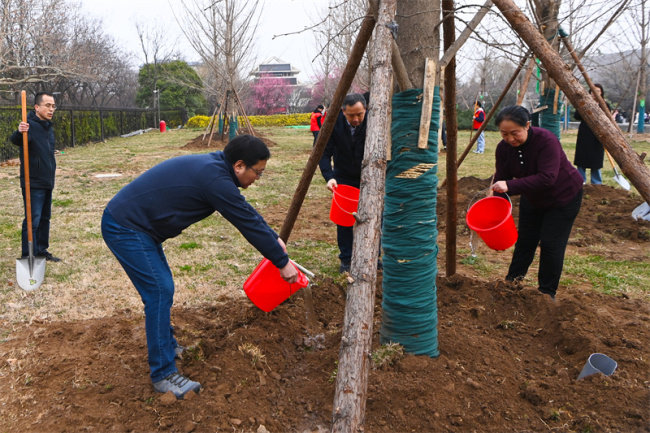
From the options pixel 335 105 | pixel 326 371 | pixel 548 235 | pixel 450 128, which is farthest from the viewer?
pixel 548 235

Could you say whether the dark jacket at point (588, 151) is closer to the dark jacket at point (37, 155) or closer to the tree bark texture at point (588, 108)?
the tree bark texture at point (588, 108)

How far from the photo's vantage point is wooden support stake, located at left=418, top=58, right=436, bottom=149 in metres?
2.76

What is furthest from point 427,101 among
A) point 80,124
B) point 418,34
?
point 80,124

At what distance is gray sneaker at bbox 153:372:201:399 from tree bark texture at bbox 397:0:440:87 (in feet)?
6.81

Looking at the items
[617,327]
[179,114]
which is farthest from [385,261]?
[179,114]

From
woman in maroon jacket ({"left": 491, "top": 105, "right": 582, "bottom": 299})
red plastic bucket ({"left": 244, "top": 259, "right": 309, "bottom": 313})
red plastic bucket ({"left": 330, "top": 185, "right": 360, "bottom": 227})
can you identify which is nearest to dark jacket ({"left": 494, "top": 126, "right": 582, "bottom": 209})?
woman in maroon jacket ({"left": 491, "top": 105, "right": 582, "bottom": 299})

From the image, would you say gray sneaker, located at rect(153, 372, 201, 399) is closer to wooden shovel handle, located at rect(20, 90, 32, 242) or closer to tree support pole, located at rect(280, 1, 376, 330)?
tree support pole, located at rect(280, 1, 376, 330)

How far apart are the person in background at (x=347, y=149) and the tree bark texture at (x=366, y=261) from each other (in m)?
2.04

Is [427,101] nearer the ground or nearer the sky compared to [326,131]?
nearer the sky

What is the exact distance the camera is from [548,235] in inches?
152

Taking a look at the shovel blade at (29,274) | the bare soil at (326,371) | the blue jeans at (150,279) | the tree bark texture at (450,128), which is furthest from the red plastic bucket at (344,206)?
the shovel blade at (29,274)

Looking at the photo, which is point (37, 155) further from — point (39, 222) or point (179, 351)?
point (179, 351)

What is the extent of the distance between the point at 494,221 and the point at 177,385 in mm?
2732

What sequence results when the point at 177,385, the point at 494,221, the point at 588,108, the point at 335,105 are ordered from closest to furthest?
the point at 588,108, the point at 177,385, the point at 335,105, the point at 494,221
